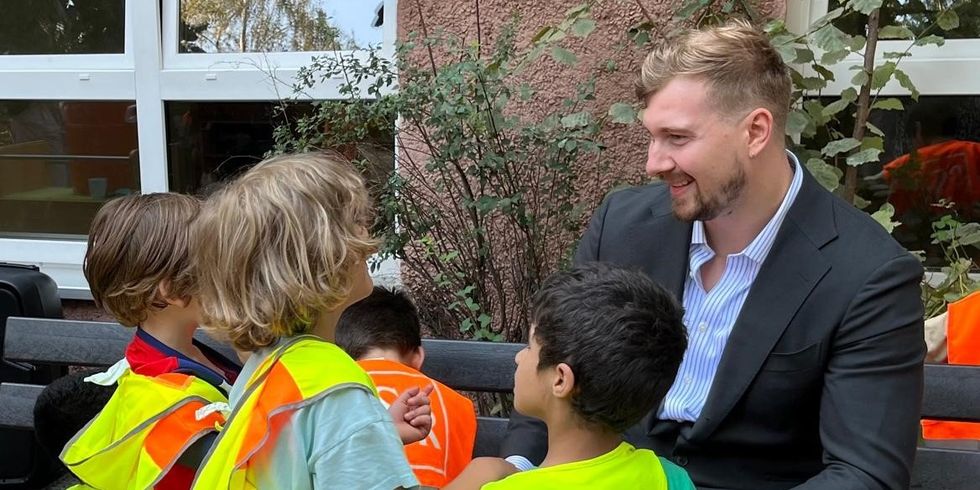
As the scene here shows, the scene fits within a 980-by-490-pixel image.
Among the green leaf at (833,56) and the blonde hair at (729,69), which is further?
the green leaf at (833,56)

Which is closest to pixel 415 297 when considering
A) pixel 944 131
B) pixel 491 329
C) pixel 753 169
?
pixel 491 329

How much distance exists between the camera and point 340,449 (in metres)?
1.25

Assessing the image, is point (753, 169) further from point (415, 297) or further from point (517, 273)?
point (415, 297)

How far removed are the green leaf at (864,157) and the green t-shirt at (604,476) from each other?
1.73 meters

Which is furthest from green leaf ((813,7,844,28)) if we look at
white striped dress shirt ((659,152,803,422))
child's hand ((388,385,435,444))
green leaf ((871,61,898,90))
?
child's hand ((388,385,435,444))

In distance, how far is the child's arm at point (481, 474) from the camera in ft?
4.49

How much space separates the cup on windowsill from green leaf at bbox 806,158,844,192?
321 centimetres

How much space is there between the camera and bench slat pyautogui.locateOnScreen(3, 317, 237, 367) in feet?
8.43

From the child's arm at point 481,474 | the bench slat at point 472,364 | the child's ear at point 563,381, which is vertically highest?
the child's ear at point 563,381

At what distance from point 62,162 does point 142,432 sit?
3.03 meters

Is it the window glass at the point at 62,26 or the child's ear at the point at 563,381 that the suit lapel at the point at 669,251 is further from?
the window glass at the point at 62,26

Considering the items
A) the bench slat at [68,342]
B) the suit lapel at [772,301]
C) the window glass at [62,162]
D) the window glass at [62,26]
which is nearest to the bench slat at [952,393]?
the suit lapel at [772,301]

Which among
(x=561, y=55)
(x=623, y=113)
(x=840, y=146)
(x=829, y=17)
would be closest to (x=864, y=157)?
(x=840, y=146)

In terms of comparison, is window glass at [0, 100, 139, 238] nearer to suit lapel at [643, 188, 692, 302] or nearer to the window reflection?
suit lapel at [643, 188, 692, 302]
